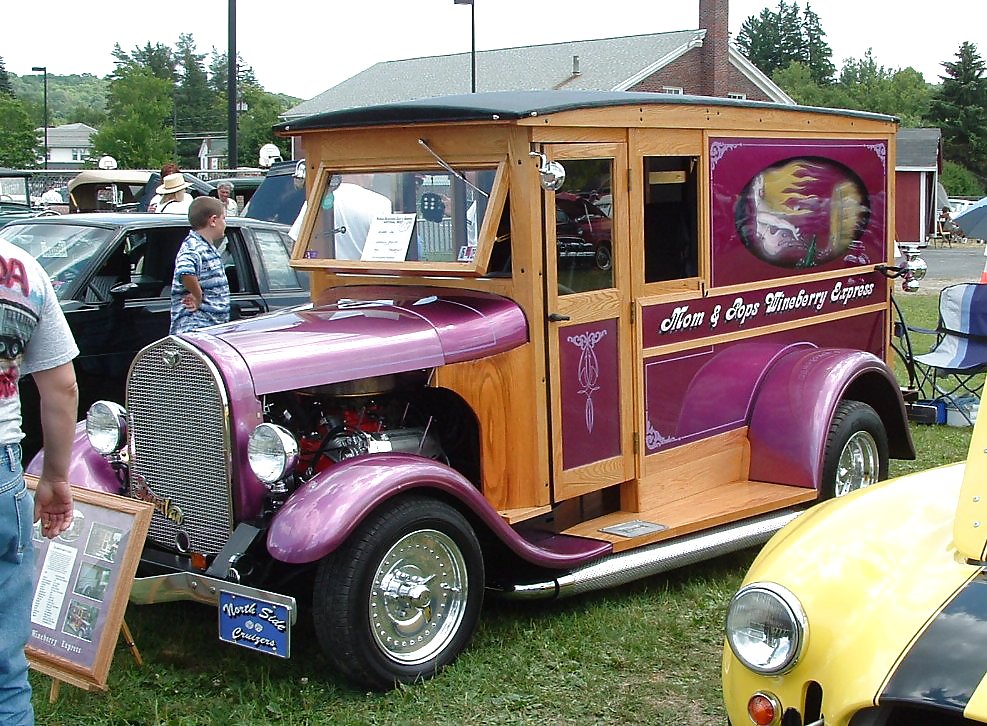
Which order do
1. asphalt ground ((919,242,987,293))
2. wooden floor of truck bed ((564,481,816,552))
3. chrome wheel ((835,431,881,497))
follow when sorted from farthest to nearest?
1. asphalt ground ((919,242,987,293))
2. chrome wheel ((835,431,881,497))
3. wooden floor of truck bed ((564,481,816,552))

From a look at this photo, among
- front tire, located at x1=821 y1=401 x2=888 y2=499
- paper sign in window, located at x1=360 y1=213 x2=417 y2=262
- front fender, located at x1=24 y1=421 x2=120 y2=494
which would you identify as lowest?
front tire, located at x1=821 y1=401 x2=888 y2=499

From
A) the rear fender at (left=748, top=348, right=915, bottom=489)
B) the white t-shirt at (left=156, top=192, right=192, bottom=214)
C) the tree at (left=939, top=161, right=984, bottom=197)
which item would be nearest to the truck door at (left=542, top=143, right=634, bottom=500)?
the rear fender at (left=748, top=348, right=915, bottom=489)

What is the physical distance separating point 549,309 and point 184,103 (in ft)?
307

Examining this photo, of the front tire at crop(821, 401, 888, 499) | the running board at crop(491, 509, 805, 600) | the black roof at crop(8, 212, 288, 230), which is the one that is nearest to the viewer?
the running board at crop(491, 509, 805, 600)

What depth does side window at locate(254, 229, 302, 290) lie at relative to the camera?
862cm

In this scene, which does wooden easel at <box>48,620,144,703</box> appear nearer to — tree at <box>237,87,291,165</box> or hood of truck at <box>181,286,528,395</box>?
hood of truck at <box>181,286,528,395</box>

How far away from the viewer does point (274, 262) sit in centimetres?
868

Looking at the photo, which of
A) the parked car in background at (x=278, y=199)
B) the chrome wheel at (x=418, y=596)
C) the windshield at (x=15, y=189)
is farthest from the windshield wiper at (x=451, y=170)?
the windshield at (x=15, y=189)

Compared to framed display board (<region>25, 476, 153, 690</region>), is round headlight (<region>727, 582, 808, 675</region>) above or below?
above

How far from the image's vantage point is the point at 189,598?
4.32 m

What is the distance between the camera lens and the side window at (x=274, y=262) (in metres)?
8.62

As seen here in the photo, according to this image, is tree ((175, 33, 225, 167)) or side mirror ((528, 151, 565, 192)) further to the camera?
tree ((175, 33, 225, 167))

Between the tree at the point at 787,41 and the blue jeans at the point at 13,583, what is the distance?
4123 inches

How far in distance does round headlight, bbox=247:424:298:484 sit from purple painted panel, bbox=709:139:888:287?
2.57 m
